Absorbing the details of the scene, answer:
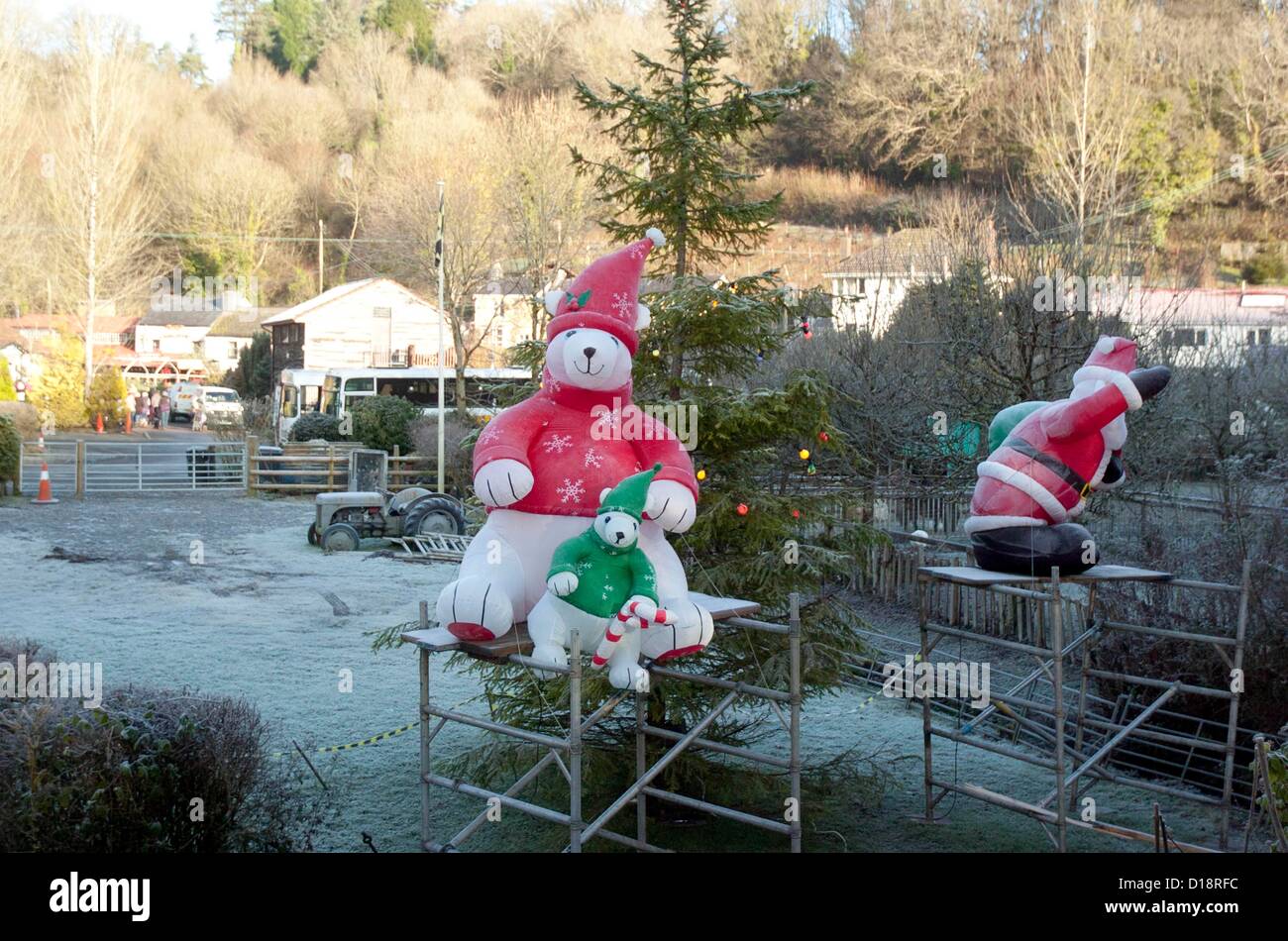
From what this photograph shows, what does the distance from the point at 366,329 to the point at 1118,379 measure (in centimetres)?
4203

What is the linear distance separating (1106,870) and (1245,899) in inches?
25.4

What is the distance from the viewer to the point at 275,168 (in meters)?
62.1

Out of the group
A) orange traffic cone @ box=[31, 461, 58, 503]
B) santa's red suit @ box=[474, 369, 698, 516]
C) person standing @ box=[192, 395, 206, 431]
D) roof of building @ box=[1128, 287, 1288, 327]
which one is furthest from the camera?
person standing @ box=[192, 395, 206, 431]

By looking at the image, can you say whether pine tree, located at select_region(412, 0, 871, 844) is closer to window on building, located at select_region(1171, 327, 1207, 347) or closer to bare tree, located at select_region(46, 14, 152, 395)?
window on building, located at select_region(1171, 327, 1207, 347)

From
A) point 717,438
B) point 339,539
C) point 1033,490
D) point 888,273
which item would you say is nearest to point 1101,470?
point 1033,490

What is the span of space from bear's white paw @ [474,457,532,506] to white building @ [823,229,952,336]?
33.4 feet

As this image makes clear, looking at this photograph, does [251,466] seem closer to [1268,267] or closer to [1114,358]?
[1114,358]

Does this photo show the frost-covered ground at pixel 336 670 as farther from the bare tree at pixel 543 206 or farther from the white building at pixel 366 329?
the white building at pixel 366 329

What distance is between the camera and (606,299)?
20.9ft

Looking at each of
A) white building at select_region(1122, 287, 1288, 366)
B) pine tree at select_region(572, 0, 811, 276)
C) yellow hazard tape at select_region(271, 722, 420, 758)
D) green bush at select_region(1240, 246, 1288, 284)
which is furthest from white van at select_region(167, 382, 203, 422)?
pine tree at select_region(572, 0, 811, 276)

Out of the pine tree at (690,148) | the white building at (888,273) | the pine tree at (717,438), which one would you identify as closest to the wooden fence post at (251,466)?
the white building at (888,273)

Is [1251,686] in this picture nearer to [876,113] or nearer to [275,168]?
[876,113]

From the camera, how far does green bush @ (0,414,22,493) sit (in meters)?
23.5

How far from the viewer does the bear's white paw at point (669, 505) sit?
603 centimetres
